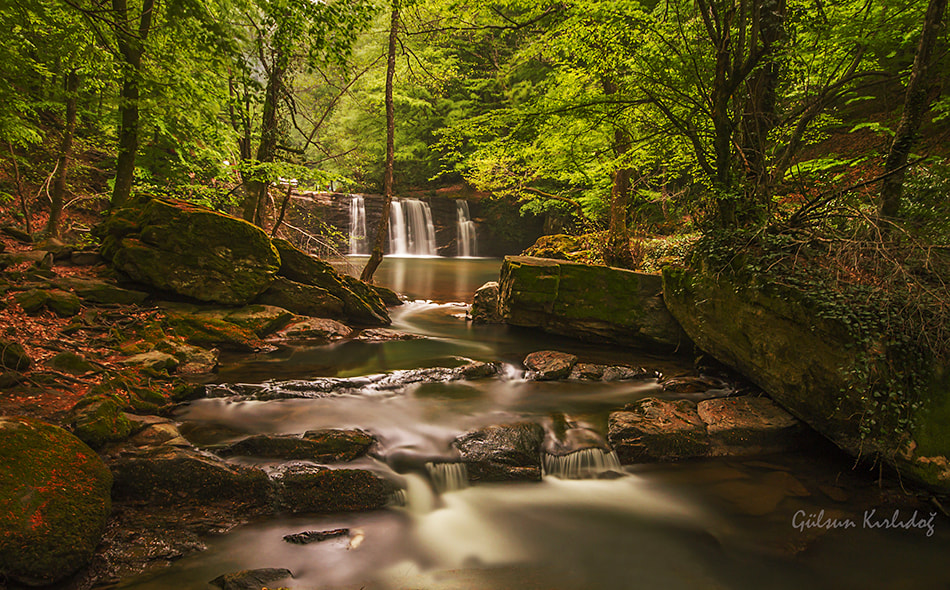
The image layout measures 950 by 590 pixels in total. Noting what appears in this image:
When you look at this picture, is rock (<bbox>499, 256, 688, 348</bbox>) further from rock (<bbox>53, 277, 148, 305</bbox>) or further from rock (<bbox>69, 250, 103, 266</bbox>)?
rock (<bbox>69, 250, 103, 266</bbox>)

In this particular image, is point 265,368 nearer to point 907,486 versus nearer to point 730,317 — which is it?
point 730,317

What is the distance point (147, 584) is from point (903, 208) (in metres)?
8.84

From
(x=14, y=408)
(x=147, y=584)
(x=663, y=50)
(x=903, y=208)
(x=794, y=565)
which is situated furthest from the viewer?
(x=663, y=50)

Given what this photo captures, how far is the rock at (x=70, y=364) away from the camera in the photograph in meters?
4.68

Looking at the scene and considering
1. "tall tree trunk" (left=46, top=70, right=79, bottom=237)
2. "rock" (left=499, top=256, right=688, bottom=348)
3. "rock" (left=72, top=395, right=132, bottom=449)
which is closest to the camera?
"rock" (left=72, top=395, right=132, bottom=449)

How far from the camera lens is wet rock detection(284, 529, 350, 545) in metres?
3.40

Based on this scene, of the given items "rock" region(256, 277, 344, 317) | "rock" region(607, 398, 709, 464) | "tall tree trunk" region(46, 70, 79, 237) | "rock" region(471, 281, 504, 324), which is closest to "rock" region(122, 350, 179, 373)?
"rock" region(256, 277, 344, 317)

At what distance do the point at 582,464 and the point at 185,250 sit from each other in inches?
298

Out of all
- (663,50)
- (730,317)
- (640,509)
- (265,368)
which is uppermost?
(663,50)

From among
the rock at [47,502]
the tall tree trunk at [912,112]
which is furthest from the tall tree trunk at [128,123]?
the tall tree trunk at [912,112]

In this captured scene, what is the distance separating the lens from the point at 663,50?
6508 mm

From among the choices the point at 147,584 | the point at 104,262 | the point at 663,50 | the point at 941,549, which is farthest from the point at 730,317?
the point at 104,262

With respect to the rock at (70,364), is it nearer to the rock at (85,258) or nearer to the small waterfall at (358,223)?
the rock at (85,258)

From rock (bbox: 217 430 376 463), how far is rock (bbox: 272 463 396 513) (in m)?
0.22
